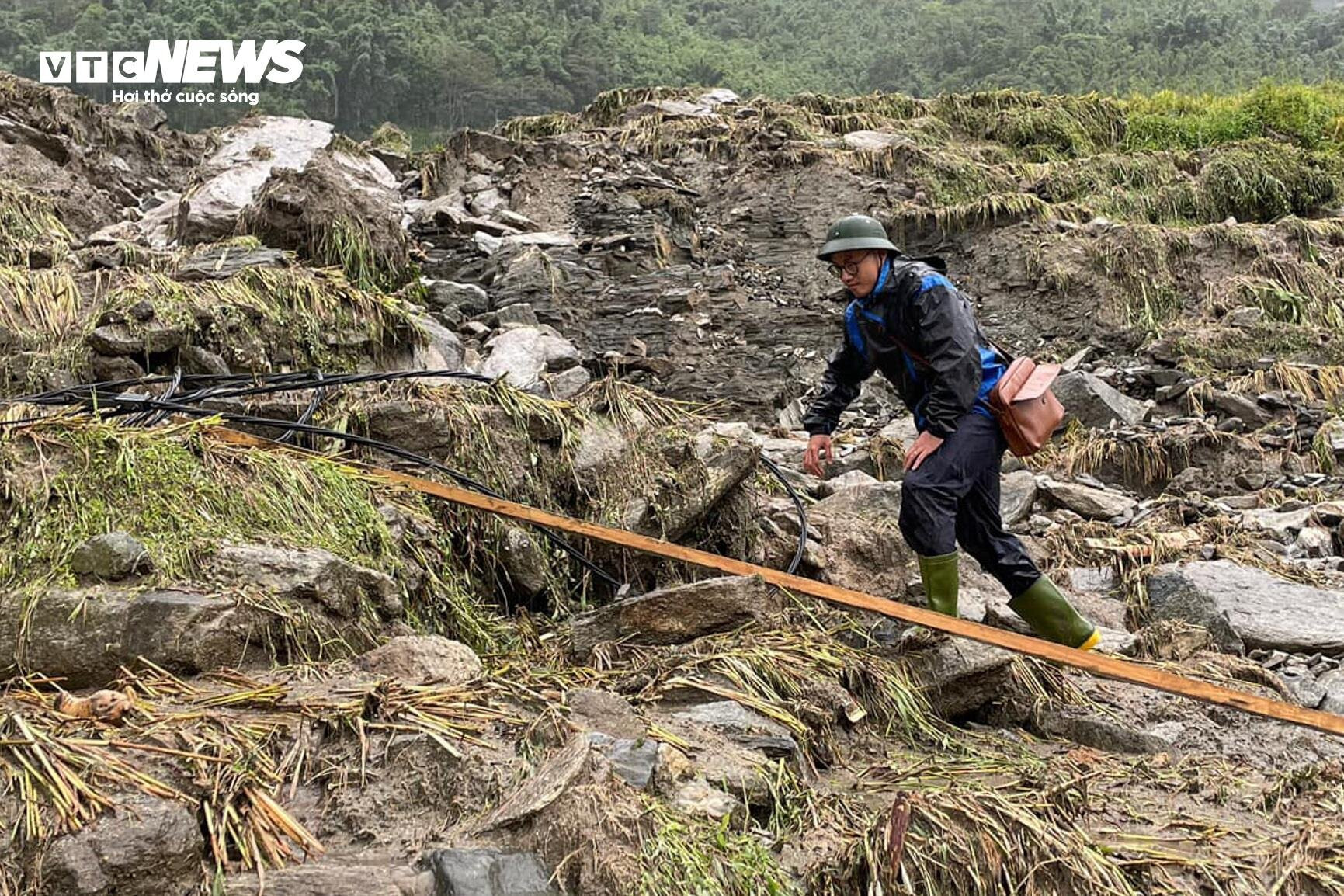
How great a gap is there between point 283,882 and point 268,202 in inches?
226

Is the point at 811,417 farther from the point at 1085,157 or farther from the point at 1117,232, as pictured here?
the point at 1085,157

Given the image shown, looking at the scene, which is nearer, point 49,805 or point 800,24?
point 49,805

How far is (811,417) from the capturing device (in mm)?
4617

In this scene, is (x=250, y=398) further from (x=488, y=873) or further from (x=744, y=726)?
(x=488, y=873)

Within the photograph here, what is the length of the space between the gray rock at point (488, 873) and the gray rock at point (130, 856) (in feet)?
1.47

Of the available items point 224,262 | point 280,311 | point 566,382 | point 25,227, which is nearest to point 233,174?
point 25,227

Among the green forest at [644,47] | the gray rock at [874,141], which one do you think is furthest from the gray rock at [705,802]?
the green forest at [644,47]

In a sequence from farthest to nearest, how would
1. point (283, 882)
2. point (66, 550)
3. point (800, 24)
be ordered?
point (800, 24) → point (66, 550) → point (283, 882)

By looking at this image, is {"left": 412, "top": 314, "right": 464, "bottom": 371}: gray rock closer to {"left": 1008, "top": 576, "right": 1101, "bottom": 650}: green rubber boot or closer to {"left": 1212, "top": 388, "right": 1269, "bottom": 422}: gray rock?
{"left": 1008, "top": 576, "right": 1101, "bottom": 650}: green rubber boot

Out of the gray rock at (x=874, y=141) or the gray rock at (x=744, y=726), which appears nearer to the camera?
the gray rock at (x=744, y=726)

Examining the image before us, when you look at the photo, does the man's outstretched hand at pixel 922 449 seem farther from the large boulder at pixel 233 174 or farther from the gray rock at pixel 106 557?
the large boulder at pixel 233 174

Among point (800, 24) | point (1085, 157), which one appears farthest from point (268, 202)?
point (800, 24)

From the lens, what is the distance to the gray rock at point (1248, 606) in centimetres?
465

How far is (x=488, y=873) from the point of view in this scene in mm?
2135
